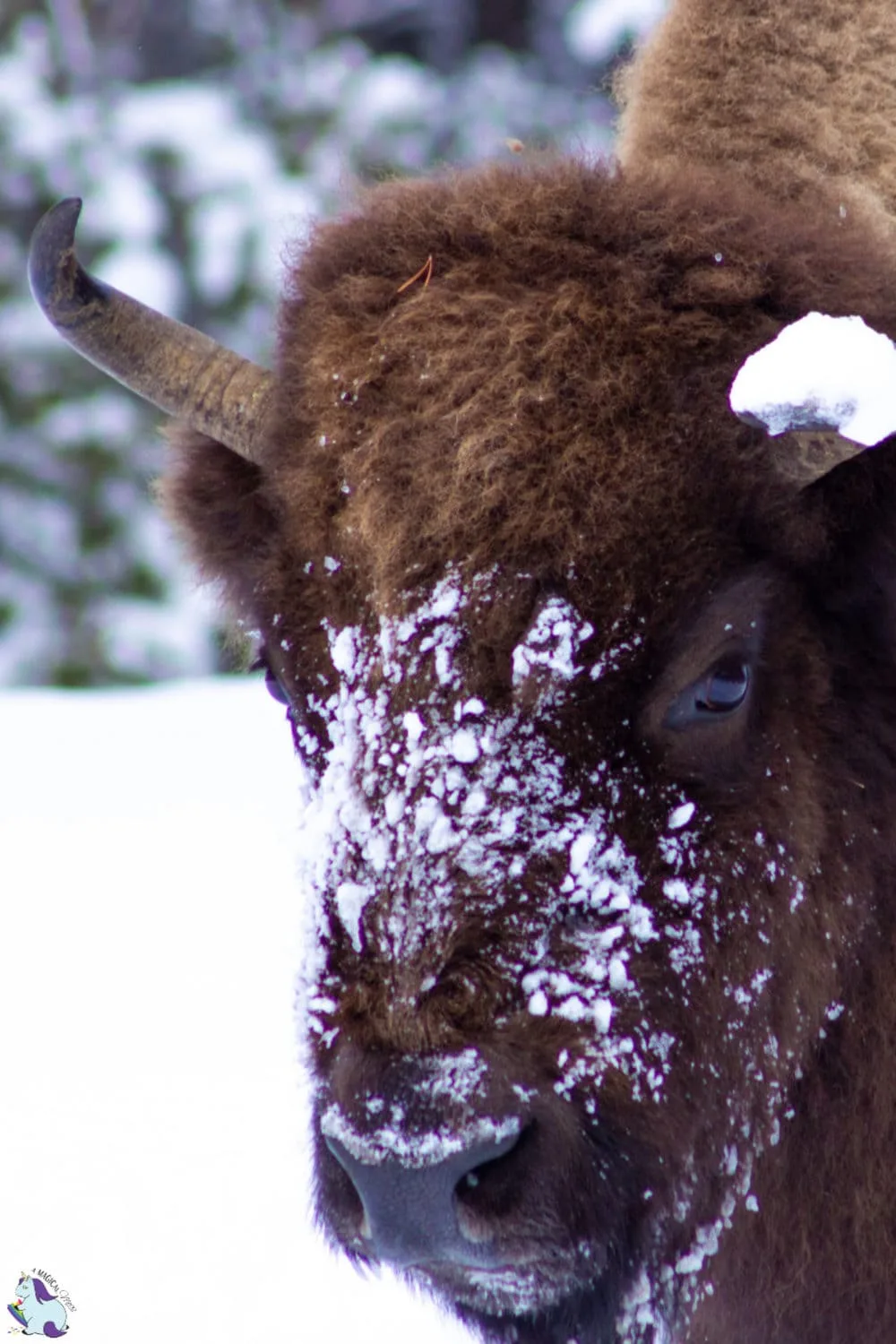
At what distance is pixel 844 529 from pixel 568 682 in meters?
0.52

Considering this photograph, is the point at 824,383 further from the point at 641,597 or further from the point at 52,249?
the point at 52,249

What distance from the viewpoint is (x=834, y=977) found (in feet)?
8.89

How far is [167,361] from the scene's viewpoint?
3.00 m

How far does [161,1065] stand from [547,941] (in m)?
2.54

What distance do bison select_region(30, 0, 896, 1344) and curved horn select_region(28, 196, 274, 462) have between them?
0.4 inches

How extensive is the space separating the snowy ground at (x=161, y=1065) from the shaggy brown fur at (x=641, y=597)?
0.47m

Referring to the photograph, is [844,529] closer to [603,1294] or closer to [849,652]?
[849,652]

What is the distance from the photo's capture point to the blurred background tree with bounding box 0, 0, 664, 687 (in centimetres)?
1414

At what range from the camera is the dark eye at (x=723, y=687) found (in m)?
2.56

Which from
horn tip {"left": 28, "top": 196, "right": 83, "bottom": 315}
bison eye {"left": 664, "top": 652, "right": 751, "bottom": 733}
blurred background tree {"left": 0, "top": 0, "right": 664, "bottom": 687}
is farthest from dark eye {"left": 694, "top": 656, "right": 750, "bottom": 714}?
blurred background tree {"left": 0, "top": 0, "right": 664, "bottom": 687}

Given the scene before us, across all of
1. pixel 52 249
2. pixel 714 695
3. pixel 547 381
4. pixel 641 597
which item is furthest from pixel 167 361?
pixel 714 695

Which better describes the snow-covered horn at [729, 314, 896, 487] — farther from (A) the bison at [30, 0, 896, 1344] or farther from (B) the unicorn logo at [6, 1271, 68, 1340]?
(B) the unicorn logo at [6, 1271, 68, 1340]

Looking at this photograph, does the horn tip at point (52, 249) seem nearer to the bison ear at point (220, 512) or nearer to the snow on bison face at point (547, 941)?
the bison ear at point (220, 512)

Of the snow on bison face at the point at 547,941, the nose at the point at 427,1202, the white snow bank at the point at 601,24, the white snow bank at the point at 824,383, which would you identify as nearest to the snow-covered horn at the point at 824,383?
the white snow bank at the point at 824,383
